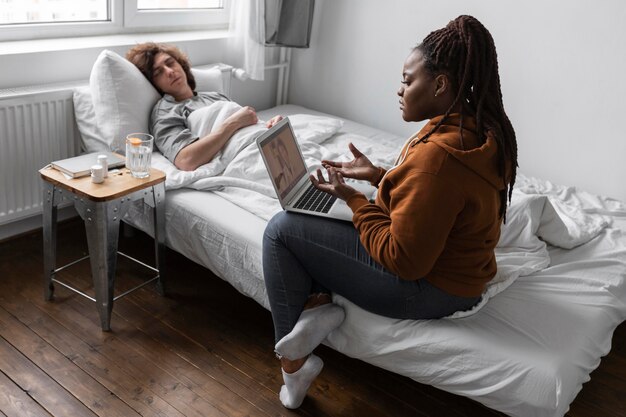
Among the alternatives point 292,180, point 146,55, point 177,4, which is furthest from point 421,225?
point 177,4

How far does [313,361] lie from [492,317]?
1.65ft

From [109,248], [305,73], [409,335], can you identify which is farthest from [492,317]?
[305,73]

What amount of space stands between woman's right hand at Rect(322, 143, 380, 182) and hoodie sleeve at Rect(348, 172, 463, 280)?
32 cm

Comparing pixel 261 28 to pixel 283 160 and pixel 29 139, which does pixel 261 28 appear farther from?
pixel 283 160

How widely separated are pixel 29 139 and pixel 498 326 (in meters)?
1.73

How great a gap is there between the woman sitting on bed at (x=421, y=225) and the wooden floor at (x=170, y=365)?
0.20 m

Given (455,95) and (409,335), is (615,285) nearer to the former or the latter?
(409,335)

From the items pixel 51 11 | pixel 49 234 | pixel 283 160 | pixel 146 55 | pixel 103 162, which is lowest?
pixel 49 234

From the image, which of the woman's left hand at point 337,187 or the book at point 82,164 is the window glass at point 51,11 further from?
the woman's left hand at point 337,187

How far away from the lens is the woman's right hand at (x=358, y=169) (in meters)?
1.89

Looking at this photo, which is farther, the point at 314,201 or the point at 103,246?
the point at 103,246

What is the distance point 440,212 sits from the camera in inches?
58.1

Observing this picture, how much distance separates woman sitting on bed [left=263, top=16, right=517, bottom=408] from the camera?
1.50 metres

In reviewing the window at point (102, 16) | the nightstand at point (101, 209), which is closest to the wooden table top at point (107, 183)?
the nightstand at point (101, 209)
